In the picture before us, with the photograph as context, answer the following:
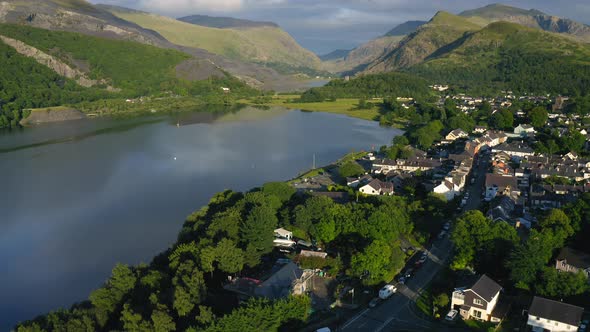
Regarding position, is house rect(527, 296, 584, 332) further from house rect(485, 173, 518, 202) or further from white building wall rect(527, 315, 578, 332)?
house rect(485, 173, 518, 202)

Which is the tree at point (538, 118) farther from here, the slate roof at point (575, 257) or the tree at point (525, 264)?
the tree at point (525, 264)

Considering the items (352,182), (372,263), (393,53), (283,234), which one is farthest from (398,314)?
(393,53)

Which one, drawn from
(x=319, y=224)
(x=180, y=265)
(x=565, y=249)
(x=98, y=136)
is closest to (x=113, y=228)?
(x=180, y=265)

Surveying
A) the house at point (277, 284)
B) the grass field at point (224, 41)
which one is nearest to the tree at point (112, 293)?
the house at point (277, 284)

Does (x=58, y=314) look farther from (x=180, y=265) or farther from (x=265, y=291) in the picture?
(x=265, y=291)

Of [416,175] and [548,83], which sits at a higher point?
[548,83]

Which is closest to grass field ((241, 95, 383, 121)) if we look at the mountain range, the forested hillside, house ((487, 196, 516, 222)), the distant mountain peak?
the mountain range
